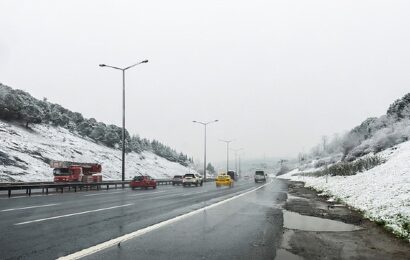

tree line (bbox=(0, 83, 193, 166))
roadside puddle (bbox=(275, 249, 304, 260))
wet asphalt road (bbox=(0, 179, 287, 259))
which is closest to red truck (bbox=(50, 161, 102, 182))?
wet asphalt road (bbox=(0, 179, 287, 259))

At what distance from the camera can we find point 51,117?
279 feet

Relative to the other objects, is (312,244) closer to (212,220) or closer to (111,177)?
(212,220)

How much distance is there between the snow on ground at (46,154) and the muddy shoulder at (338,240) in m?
38.7

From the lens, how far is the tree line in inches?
2815

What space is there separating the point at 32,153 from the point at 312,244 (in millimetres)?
58451

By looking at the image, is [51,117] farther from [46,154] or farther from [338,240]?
[338,240]

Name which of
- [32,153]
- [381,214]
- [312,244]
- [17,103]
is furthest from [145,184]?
[17,103]

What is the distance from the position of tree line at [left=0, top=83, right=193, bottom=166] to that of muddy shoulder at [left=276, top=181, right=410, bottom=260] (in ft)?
212

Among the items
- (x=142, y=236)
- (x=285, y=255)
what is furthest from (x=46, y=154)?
(x=285, y=255)

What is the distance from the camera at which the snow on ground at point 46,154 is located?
168ft

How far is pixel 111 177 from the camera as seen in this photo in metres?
74.8

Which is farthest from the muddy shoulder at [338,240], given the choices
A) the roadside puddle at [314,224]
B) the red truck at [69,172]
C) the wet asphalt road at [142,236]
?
the red truck at [69,172]

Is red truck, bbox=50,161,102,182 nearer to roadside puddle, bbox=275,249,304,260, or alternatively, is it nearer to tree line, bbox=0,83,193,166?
tree line, bbox=0,83,193,166

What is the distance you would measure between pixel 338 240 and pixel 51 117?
3255 inches
